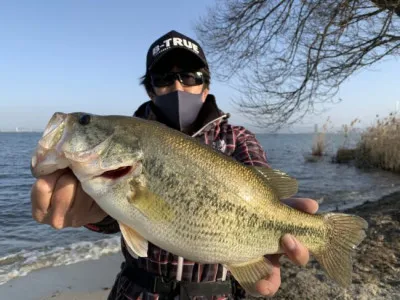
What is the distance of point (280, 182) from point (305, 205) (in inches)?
11.3

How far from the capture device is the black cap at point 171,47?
8.59ft

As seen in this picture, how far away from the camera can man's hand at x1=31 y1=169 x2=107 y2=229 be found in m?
1.91

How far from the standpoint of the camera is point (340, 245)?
2.32m

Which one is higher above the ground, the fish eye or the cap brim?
the cap brim

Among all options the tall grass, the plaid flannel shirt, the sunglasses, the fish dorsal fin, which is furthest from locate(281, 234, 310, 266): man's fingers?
the tall grass

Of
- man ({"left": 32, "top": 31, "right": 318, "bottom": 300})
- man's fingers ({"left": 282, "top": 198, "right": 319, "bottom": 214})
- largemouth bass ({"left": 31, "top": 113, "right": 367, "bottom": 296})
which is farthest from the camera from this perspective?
man's fingers ({"left": 282, "top": 198, "right": 319, "bottom": 214})

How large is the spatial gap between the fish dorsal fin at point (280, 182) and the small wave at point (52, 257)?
5.47m

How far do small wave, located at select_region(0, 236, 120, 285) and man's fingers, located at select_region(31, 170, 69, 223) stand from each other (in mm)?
4922

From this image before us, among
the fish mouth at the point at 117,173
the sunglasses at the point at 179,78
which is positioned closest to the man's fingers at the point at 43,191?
the fish mouth at the point at 117,173

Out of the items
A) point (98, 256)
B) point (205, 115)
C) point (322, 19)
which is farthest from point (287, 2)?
point (205, 115)

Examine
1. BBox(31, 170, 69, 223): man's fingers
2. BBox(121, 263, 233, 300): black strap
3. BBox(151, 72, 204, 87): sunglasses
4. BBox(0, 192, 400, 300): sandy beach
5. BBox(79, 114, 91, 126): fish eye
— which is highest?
BBox(151, 72, 204, 87): sunglasses

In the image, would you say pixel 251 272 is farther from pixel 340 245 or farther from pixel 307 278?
pixel 307 278

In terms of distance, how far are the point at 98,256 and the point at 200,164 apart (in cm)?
571

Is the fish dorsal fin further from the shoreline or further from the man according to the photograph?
the shoreline
